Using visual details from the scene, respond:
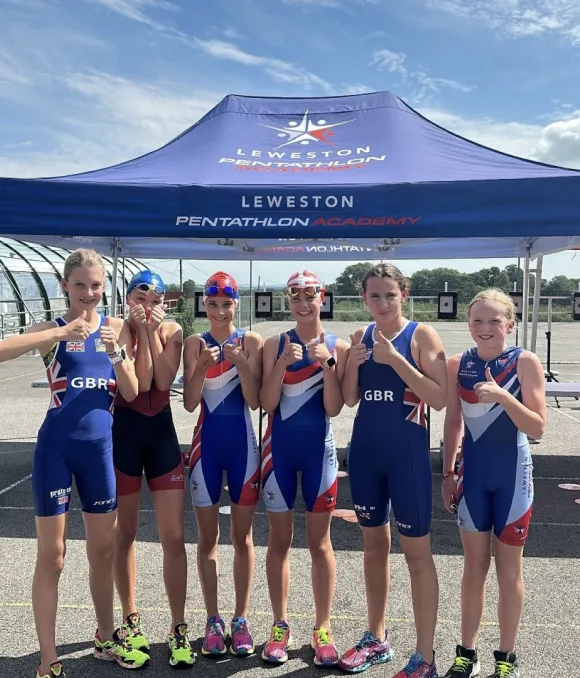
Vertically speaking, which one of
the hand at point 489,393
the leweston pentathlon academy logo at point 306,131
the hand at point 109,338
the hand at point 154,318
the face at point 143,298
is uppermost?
the leweston pentathlon academy logo at point 306,131

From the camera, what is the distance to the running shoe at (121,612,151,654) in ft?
9.52

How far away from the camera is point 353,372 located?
292 centimetres

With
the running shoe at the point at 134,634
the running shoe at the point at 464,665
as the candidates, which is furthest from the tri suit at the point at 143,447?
the running shoe at the point at 464,665

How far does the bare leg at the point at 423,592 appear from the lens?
274 centimetres

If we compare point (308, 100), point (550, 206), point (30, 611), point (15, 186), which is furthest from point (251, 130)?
point (30, 611)

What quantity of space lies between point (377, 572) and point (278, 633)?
60cm

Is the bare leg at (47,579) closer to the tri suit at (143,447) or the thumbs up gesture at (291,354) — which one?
the tri suit at (143,447)

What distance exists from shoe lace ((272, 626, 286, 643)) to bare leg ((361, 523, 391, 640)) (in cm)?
45

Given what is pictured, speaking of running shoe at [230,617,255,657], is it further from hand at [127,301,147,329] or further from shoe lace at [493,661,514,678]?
hand at [127,301,147,329]

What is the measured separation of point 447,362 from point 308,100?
5.61m

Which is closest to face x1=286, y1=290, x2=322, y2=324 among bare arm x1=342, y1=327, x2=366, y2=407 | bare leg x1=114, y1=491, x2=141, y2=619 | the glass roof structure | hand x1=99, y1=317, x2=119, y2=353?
bare arm x1=342, y1=327, x2=366, y2=407

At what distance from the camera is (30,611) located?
3.35m

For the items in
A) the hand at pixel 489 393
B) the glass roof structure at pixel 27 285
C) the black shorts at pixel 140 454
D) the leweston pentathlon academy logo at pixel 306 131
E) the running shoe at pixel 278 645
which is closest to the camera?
the hand at pixel 489 393

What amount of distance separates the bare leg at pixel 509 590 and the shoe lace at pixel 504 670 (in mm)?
60
